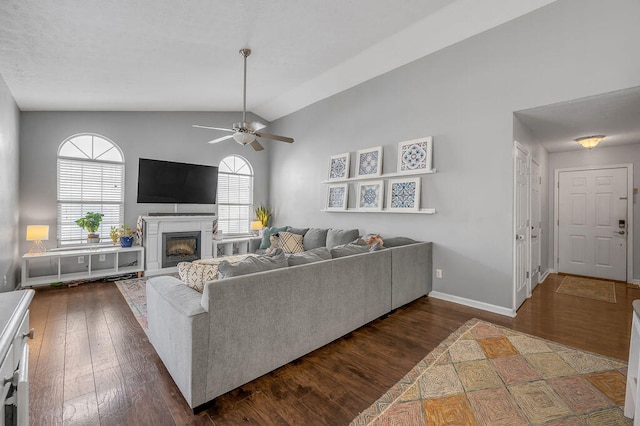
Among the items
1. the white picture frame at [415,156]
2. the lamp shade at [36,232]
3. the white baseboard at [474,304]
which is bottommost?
the white baseboard at [474,304]

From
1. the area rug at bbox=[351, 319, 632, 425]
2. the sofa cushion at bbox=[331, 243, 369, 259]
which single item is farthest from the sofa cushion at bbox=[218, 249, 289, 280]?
the area rug at bbox=[351, 319, 632, 425]

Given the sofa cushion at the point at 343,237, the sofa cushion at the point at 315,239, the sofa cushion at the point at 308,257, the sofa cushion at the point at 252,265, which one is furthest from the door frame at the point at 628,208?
the sofa cushion at the point at 252,265

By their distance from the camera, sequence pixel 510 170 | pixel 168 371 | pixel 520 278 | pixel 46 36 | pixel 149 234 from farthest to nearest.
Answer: pixel 149 234, pixel 520 278, pixel 510 170, pixel 46 36, pixel 168 371

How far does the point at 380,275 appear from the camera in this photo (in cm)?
319

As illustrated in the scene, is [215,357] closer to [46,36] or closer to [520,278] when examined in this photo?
[46,36]

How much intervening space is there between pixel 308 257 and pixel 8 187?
4225 millimetres

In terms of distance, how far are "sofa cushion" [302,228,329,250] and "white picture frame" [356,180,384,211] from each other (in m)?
0.83

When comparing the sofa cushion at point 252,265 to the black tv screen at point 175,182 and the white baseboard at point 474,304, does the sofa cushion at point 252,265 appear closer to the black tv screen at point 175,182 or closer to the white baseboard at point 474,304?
the white baseboard at point 474,304

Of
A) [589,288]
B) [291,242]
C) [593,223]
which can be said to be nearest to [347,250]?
[291,242]

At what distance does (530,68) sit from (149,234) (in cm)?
618

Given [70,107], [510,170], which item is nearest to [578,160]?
[510,170]

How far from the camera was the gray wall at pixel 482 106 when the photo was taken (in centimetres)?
290

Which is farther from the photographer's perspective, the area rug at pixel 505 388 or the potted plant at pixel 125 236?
the potted plant at pixel 125 236

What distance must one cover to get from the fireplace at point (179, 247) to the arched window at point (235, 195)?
833 mm
